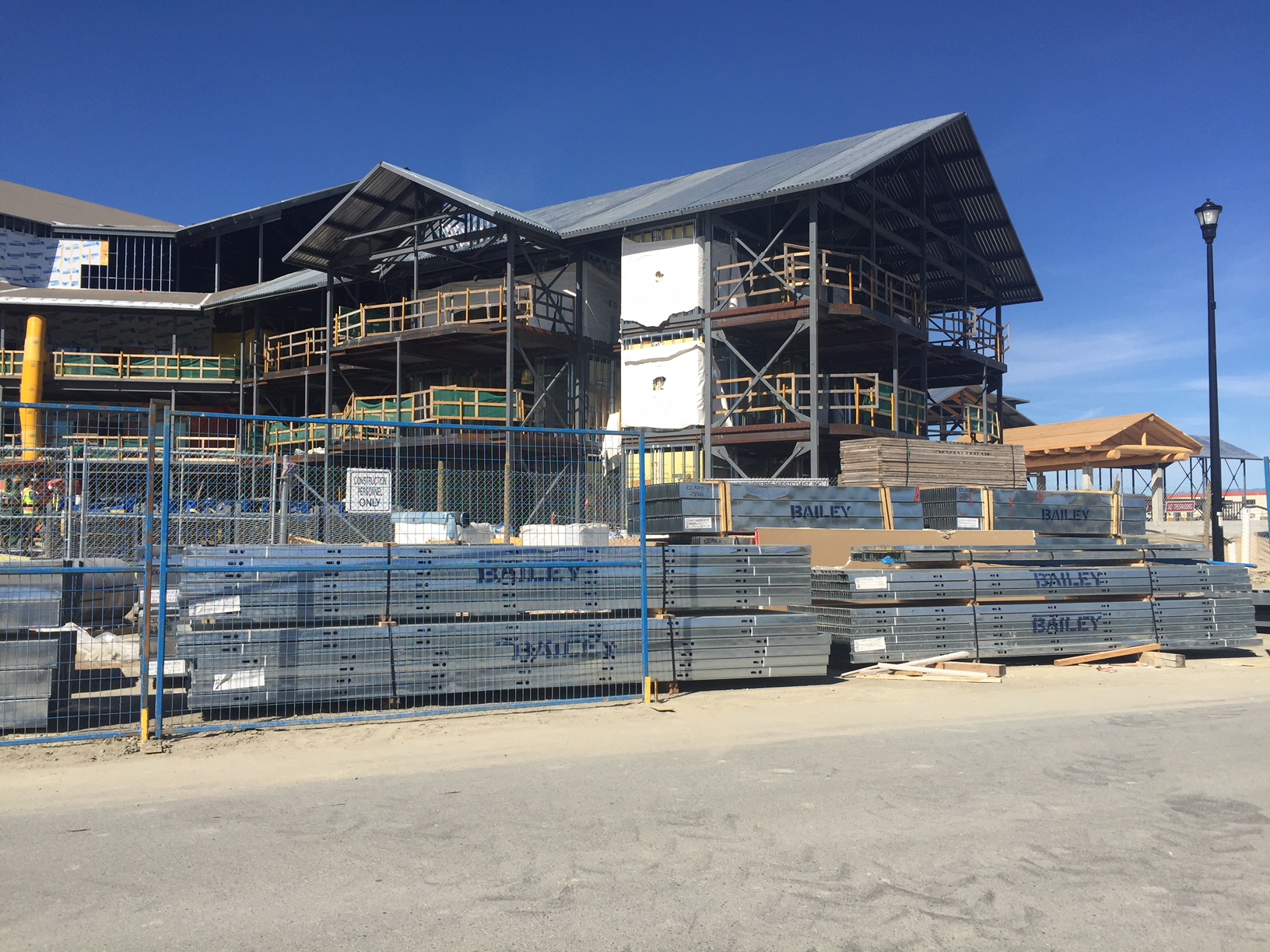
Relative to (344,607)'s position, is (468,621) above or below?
below

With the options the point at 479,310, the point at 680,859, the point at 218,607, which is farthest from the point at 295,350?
the point at 680,859

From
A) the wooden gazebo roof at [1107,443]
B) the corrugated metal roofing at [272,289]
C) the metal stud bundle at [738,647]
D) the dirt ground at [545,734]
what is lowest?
the dirt ground at [545,734]

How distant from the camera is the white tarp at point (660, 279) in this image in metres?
24.9

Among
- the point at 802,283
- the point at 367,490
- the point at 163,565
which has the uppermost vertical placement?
the point at 802,283

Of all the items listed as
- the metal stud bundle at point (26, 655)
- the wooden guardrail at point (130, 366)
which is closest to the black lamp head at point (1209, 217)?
the metal stud bundle at point (26, 655)

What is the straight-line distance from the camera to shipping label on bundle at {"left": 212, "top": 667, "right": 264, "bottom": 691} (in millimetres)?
7906

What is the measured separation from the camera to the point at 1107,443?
31.2 meters

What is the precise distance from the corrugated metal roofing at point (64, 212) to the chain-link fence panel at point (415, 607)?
3541cm

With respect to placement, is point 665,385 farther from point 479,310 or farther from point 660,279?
point 479,310

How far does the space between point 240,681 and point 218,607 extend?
0.66m

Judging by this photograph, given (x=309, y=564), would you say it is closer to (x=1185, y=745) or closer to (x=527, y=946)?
(x=527, y=946)

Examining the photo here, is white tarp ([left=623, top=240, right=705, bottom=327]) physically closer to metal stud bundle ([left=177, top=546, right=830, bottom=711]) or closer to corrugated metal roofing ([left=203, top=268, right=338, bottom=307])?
corrugated metal roofing ([left=203, top=268, right=338, bottom=307])

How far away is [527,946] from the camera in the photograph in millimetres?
3797

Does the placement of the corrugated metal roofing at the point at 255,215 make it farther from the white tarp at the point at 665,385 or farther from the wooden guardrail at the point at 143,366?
the white tarp at the point at 665,385
